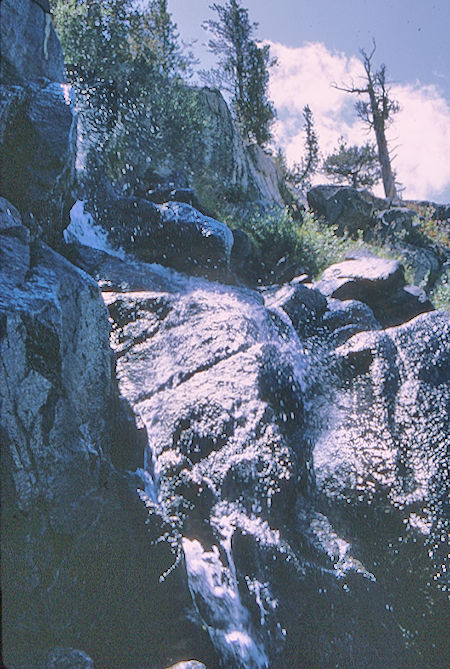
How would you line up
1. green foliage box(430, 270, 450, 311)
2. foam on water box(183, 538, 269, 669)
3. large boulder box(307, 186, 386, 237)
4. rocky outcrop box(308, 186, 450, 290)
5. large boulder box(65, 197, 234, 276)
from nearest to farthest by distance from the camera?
foam on water box(183, 538, 269, 669) < large boulder box(65, 197, 234, 276) < green foliage box(430, 270, 450, 311) < rocky outcrop box(308, 186, 450, 290) < large boulder box(307, 186, 386, 237)

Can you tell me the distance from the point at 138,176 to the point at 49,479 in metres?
10.9

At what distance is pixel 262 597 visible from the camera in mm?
4574

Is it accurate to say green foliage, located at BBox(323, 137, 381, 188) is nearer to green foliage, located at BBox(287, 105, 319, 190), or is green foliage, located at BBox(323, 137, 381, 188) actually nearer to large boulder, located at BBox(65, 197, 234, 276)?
green foliage, located at BBox(287, 105, 319, 190)

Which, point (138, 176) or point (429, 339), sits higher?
point (138, 176)

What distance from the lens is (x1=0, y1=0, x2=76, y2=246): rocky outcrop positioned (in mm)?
5852

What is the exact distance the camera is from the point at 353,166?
27.3 meters

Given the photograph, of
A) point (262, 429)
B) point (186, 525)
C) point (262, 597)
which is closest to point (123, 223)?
point (262, 429)

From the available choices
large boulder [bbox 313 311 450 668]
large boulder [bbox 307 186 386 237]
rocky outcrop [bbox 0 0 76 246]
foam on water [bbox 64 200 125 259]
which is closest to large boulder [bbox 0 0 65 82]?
rocky outcrop [bbox 0 0 76 246]

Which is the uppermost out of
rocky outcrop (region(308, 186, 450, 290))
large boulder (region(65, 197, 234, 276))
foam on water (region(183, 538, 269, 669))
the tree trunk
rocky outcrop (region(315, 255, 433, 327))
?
the tree trunk

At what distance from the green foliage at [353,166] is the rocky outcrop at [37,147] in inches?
894

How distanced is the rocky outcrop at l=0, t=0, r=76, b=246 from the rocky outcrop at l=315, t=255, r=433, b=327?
551 cm

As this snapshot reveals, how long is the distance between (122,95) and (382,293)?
897cm

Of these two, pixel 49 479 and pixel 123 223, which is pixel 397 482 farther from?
pixel 123 223

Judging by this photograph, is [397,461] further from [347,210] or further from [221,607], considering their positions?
[347,210]
